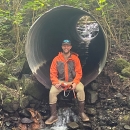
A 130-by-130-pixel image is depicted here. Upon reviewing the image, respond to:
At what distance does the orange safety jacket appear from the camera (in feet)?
21.2

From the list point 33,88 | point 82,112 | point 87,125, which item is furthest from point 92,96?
point 33,88

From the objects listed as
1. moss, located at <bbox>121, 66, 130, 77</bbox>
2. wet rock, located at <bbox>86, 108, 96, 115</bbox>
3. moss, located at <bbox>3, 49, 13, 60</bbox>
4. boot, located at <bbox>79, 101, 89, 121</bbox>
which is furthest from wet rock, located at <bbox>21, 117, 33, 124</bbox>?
moss, located at <bbox>121, 66, 130, 77</bbox>

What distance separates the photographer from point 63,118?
634cm


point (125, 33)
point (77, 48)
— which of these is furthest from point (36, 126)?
point (125, 33)

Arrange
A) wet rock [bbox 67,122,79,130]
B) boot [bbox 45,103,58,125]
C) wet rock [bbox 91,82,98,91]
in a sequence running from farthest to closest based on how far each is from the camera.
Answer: wet rock [bbox 91,82,98,91] < boot [bbox 45,103,58,125] < wet rock [bbox 67,122,79,130]

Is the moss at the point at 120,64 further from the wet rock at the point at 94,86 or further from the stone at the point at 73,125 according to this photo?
the stone at the point at 73,125

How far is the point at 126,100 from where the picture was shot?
6.45 meters

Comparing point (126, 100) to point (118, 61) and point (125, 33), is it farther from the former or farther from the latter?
point (125, 33)

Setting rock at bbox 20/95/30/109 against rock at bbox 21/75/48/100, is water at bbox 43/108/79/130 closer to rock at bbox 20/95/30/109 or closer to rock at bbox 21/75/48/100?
rock at bbox 21/75/48/100

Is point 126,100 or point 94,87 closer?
point 126,100

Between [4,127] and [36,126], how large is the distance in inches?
28.4

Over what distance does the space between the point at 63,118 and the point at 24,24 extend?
4305 mm

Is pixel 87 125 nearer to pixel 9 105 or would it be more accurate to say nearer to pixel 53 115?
pixel 53 115

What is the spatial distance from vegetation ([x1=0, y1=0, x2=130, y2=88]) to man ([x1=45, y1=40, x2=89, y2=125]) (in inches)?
48.8
